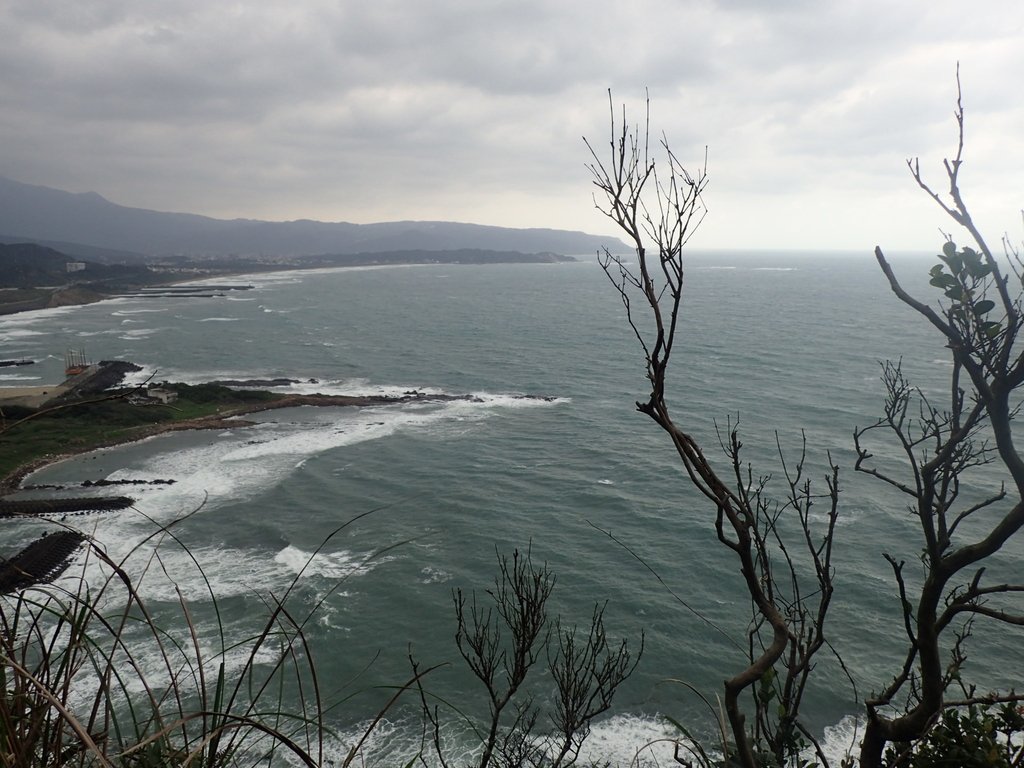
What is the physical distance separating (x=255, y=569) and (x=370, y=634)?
4.66m

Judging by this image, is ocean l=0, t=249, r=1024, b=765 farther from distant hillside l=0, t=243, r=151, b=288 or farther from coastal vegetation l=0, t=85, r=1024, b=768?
distant hillside l=0, t=243, r=151, b=288

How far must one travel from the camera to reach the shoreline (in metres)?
27.4

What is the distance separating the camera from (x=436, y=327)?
228 feet

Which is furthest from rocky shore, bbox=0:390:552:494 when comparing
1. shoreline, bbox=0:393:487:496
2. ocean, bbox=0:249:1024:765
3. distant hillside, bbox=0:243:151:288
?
distant hillside, bbox=0:243:151:288

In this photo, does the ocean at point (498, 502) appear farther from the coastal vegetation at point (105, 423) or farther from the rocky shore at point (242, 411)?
the coastal vegetation at point (105, 423)

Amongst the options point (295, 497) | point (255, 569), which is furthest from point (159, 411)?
point (255, 569)

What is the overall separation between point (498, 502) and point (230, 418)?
18120mm

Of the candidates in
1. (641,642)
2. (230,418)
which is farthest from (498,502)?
(230,418)

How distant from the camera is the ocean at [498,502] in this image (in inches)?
581

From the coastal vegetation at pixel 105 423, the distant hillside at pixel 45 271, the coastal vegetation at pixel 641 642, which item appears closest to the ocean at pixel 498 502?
the coastal vegetation at pixel 641 642

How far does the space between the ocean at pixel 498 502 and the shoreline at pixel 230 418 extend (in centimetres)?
87

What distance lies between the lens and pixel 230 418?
1378 inches

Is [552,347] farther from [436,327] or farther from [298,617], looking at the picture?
[298,617]

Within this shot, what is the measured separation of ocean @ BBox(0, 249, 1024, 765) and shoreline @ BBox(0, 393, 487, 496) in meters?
0.87
